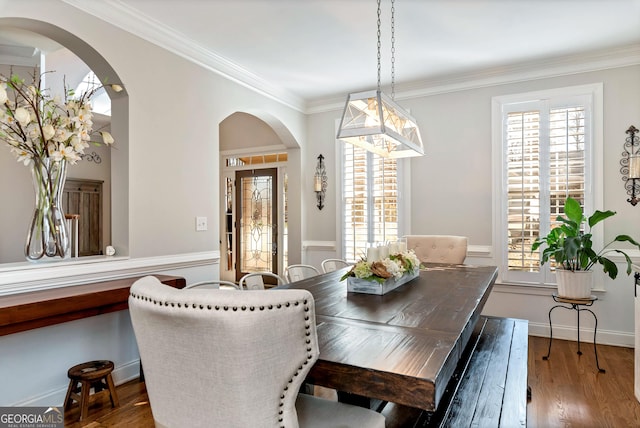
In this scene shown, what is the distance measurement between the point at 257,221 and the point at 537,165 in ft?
12.9

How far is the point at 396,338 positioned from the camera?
135cm

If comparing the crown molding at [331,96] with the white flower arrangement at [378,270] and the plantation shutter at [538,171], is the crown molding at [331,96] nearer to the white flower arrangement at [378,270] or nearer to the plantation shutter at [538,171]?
the plantation shutter at [538,171]

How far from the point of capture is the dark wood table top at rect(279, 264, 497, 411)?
1062mm

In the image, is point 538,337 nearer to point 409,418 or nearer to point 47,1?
point 409,418

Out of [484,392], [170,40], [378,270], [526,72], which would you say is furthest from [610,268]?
[170,40]

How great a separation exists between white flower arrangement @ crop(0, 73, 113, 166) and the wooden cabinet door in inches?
160

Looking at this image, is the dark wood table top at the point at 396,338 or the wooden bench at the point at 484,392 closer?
the dark wood table top at the point at 396,338

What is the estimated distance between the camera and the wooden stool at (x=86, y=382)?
2.34 meters

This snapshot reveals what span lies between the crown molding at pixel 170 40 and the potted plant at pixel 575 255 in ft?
11.1

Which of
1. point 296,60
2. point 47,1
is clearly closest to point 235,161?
point 296,60

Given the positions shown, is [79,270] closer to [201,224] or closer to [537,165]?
[201,224]

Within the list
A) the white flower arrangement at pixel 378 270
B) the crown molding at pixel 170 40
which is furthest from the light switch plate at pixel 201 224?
the white flower arrangement at pixel 378 270

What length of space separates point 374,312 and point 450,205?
9.98ft

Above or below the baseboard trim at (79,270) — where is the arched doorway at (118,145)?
above
